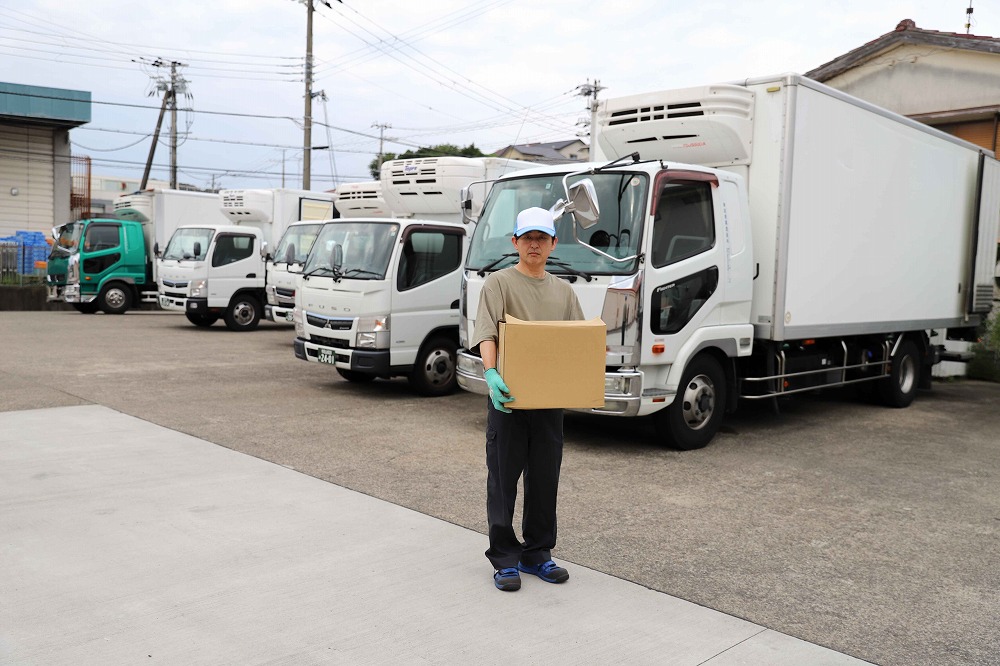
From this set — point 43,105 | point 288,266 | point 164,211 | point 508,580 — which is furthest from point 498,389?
point 43,105

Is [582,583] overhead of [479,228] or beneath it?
beneath

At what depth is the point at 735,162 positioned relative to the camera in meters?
8.09

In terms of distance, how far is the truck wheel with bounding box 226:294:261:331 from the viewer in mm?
18328

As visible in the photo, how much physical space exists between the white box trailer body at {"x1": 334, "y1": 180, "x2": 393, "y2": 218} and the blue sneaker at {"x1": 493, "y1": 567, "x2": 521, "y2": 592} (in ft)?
35.3

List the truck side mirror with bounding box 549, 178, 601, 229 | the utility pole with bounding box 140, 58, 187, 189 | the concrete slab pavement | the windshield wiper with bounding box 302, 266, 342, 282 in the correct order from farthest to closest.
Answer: the utility pole with bounding box 140, 58, 187, 189, the windshield wiper with bounding box 302, 266, 342, 282, the truck side mirror with bounding box 549, 178, 601, 229, the concrete slab pavement

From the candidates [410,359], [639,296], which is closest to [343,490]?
[639,296]

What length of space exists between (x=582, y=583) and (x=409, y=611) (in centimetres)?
94

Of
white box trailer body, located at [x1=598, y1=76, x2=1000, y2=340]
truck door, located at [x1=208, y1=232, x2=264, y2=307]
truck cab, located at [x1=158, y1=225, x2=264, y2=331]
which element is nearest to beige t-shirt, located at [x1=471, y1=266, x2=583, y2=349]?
white box trailer body, located at [x1=598, y1=76, x2=1000, y2=340]

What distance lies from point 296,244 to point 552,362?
41.5ft

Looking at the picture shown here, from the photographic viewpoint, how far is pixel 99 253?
842 inches

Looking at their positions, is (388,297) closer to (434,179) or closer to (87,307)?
(434,179)

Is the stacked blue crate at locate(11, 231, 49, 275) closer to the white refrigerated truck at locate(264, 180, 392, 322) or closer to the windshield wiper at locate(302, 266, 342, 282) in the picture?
the white refrigerated truck at locate(264, 180, 392, 322)

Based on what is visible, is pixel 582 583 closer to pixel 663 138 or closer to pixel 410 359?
pixel 663 138

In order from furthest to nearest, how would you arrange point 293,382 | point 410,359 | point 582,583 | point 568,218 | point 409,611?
point 293,382 → point 410,359 → point 568,218 → point 582,583 → point 409,611
